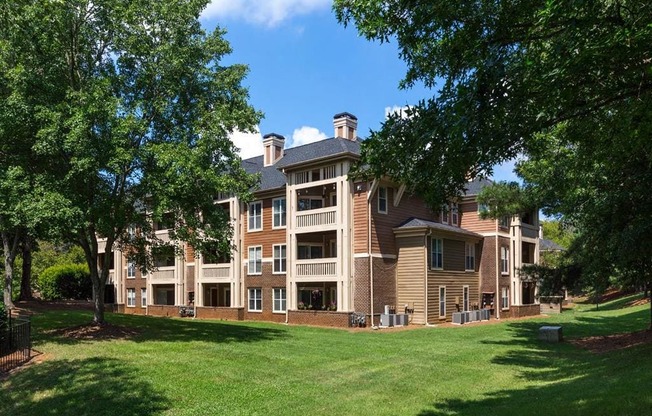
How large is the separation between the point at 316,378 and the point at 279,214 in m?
19.7

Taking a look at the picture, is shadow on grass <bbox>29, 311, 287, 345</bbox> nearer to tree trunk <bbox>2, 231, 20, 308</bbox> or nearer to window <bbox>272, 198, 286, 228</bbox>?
tree trunk <bbox>2, 231, 20, 308</bbox>

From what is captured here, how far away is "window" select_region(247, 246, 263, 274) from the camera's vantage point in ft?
111

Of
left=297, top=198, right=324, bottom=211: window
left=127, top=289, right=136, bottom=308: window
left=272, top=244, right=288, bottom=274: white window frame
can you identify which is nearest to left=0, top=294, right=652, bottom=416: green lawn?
left=272, top=244, right=288, bottom=274: white window frame

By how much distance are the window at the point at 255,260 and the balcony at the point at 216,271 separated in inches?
70.1

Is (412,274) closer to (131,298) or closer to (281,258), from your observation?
(281,258)

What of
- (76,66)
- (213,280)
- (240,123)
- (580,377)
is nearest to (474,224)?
(213,280)

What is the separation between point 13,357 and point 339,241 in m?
16.8

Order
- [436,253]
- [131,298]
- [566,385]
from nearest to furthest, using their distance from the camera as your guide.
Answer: [566,385], [436,253], [131,298]

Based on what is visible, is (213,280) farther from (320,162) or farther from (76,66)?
(76,66)

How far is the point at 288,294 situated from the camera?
102 ft

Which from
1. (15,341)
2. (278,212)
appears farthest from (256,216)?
(15,341)

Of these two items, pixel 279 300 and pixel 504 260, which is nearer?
pixel 279 300

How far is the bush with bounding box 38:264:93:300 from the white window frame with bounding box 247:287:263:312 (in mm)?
20777

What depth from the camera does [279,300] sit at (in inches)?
1275
